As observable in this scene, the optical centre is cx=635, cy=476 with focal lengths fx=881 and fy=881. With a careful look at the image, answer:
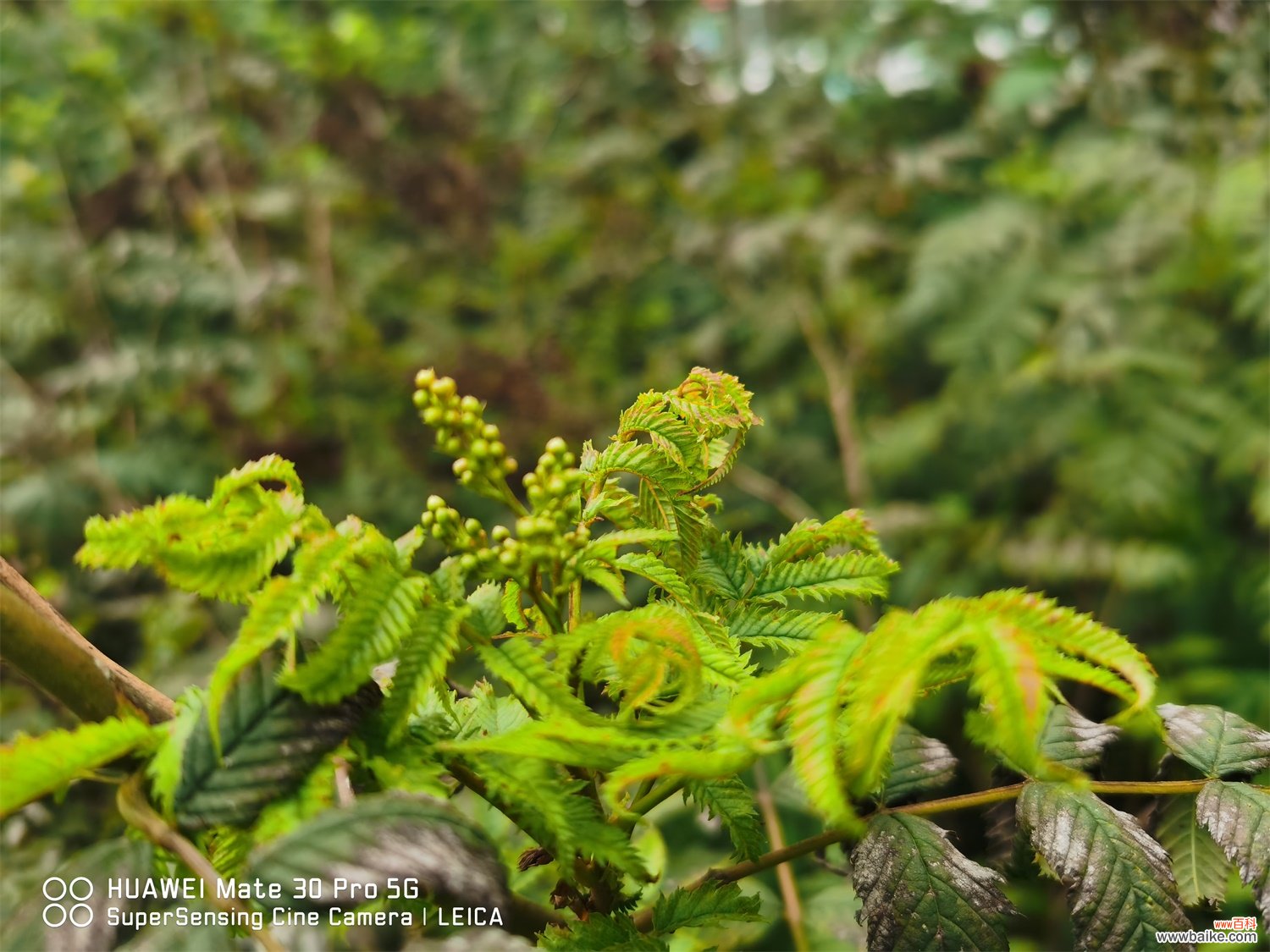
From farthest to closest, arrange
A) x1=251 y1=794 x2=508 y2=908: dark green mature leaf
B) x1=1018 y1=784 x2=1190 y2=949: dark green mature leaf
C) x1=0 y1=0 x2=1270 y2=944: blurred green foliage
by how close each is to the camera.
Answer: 1. x1=0 y1=0 x2=1270 y2=944: blurred green foliage
2. x1=1018 y1=784 x2=1190 y2=949: dark green mature leaf
3. x1=251 y1=794 x2=508 y2=908: dark green mature leaf

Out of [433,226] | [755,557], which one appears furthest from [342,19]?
[755,557]

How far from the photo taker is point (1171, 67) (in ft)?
8.26

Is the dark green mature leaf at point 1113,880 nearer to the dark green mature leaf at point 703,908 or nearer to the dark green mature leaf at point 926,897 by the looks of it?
the dark green mature leaf at point 926,897

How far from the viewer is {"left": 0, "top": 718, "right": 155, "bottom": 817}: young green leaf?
37cm

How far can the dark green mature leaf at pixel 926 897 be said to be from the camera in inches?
19.1

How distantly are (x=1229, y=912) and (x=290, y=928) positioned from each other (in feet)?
7.10

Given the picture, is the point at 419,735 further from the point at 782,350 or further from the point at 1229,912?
the point at 782,350

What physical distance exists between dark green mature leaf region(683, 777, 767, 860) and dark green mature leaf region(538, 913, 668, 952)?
76 mm

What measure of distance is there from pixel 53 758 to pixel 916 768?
1.54 ft

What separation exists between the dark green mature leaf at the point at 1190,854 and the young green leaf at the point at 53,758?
58 cm

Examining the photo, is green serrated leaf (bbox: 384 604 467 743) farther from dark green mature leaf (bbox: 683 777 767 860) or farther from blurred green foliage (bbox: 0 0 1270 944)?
blurred green foliage (bbox: 0 0 1270 944)

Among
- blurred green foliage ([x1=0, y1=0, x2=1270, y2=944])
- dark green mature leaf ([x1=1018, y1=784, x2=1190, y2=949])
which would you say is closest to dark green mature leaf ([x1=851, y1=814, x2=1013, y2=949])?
dark green mature leaf ([x1=1018, y1=784, x2=1190, y2=949])

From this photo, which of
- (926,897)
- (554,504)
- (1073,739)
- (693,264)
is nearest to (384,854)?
(554,504)

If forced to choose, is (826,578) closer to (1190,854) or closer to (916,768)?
(916,768)
